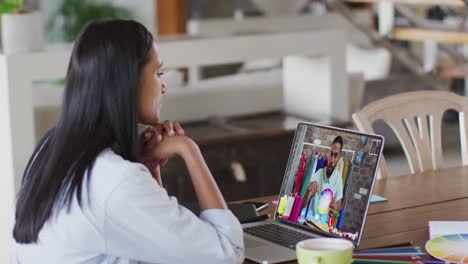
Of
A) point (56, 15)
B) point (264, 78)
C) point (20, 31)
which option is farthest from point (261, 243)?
point (56, 15)

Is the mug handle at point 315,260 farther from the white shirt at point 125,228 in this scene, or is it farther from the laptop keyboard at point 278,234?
the laptop keyboard at point 278,234

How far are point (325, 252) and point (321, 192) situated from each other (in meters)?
0.42

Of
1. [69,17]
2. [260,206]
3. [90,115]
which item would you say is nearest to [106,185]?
[90,115]

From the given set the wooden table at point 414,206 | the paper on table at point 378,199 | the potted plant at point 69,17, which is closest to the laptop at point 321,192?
the wooden table at point 414,206

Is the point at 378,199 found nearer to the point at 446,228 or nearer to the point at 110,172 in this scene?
the point at 446,228

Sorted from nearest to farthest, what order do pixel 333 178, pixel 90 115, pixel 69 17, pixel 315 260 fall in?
pixel 315 260 < pixel 90 115 < pixel 333 178 < pixel 69 17

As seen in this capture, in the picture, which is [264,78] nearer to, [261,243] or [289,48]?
[289,48]

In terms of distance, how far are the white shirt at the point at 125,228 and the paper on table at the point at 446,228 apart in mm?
520

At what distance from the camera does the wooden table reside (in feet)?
7.18

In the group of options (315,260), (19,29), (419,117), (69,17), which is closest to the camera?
(315,260)

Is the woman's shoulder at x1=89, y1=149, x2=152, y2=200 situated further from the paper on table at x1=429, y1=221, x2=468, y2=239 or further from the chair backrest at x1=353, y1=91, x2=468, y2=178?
the chair backrest at x1=353, y1=91, x2=468, y2=178

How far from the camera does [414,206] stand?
247 centimetres

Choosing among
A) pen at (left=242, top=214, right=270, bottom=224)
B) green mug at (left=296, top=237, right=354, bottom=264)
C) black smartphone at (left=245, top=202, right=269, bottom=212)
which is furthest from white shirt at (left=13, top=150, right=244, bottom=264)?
black smartphone at (left=245, top=202, right=269, bottom=212)

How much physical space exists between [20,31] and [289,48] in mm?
1299
